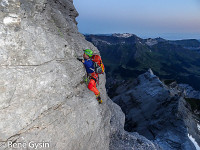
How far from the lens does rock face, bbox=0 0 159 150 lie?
689 centimetres

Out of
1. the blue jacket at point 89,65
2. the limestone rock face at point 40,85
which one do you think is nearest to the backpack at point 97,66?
the blue jacket at point 89,65

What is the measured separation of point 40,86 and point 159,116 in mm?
34315

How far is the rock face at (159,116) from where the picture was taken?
88.3 ft

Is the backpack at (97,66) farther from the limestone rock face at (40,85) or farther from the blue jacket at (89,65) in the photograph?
the limestone rock face at (40,85)

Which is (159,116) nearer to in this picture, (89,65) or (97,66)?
(97,66)

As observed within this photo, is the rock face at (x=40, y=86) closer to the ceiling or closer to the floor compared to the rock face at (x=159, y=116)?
closer to the ceiling

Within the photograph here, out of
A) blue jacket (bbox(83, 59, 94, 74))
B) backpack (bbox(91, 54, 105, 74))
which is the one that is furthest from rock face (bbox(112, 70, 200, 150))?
blue jacket (bbox(83, 59, 94, 74))

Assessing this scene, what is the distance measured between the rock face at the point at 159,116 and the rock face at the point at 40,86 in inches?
860

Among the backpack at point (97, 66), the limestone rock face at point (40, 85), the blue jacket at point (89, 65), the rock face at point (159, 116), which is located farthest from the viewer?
the rock face at point (159, 116)

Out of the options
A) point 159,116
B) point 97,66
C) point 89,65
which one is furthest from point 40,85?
point 159,116

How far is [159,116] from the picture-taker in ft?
115

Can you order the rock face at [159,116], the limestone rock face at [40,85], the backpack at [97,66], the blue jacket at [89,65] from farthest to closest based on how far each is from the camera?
the rock face at [159,116], the backpack at [97,66], the blue jacket at [89,65], the limestone rock face at [40,85]

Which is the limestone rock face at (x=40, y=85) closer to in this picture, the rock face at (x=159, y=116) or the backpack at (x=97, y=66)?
the backpack at (x=97, y=66)

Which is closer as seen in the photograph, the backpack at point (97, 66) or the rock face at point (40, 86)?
the rock face at point (40, 86)
